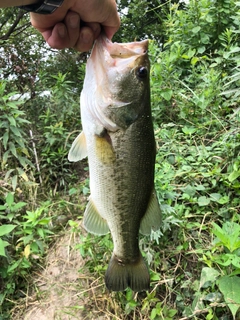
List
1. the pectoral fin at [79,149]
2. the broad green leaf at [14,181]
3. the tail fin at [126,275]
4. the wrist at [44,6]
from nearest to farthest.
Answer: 1. the wrist at [44,6]
2. the pectoral fin at [79,149]
3. the tail fin at [126,275]
4. the broad green leaf at [14,181]

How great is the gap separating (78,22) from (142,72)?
14.0 inches

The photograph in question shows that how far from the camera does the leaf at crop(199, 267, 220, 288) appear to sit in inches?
83.7

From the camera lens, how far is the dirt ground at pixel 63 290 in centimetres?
263

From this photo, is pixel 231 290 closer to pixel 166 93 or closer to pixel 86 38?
pixel 86 38

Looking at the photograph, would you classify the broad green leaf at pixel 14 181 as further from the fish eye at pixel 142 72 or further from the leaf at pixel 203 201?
the fish eye at pixel 142 72

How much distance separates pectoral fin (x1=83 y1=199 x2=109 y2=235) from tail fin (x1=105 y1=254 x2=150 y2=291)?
202mm

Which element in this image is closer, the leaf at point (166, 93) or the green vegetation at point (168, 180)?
the green vegetation at point (168, 180)

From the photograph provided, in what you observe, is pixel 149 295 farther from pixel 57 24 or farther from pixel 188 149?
pixel 57 24

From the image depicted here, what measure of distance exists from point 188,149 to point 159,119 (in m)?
0.70

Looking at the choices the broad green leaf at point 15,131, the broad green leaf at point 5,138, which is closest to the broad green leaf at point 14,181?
the broad green leaf at point 5,138

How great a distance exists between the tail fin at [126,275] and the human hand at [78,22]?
3.65ft

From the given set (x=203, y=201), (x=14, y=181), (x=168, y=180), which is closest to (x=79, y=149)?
(x=168, y=180)

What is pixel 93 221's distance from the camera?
1676mm

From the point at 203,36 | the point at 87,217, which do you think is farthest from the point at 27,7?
the point at 203,36
